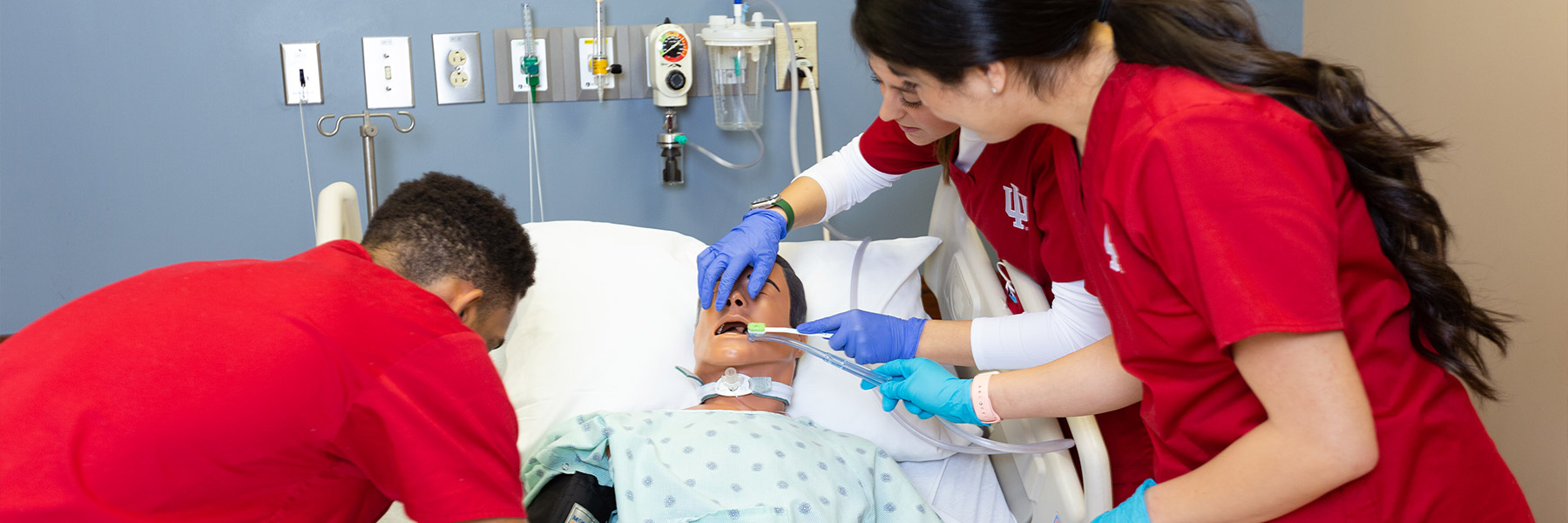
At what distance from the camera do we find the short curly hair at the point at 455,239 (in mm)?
1149

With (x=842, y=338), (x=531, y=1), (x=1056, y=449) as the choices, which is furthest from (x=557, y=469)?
(x=531, y=1)

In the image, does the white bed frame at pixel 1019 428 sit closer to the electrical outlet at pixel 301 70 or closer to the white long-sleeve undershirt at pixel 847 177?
→ the white long-sleeve undershirt at pixel 847 177

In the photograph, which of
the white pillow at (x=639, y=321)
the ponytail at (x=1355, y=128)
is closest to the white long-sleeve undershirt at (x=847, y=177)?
the white pillow at (x=639, y=321)

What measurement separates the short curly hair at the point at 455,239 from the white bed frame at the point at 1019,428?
0.82m

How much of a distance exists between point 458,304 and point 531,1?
140 centimetres

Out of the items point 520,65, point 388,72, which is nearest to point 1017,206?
point 520,65

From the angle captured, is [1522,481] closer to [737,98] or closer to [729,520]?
[729,520]

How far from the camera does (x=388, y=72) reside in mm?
2354

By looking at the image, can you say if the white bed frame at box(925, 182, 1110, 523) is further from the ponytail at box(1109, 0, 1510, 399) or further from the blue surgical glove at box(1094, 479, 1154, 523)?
the ponytail at box(1109, 0, 1510, 399)

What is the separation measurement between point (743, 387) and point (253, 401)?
102cm

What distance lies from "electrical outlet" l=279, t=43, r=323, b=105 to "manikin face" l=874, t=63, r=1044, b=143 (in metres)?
1.76

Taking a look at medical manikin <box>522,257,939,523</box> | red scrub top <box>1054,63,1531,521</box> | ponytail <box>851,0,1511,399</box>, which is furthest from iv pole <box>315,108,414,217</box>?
red scrub top <box>1054,63,1531,521</box>

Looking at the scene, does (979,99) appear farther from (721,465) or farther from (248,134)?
(248,134)

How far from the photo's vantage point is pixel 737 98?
2348 mm
